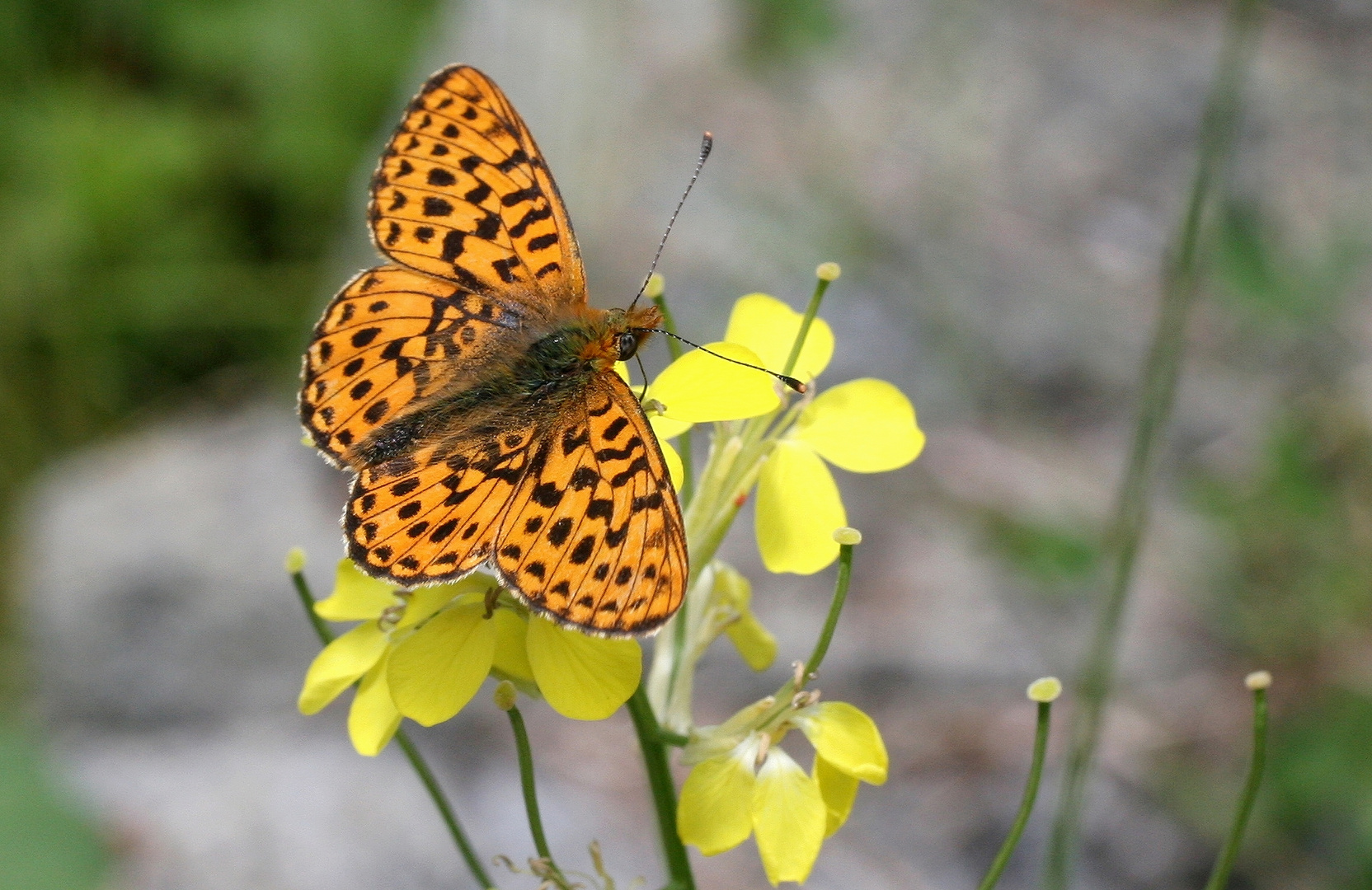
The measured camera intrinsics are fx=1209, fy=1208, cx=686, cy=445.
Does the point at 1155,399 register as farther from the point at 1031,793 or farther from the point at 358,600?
Answer: the point at 358,600

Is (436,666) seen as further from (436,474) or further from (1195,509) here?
(1195,509)

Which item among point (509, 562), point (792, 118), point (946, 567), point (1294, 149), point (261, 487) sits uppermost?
point (1294, 149)

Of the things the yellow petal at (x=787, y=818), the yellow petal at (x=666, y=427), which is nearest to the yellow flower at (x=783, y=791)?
the yellow petal at (x=787, y=818)

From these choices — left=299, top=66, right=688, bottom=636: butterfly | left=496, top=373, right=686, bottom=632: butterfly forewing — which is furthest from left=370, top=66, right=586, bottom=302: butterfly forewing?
left=496, top=373, right=686, bottom=632: butterfly forewing

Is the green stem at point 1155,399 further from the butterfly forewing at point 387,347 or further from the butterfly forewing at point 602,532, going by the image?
the butterfly forewing at point 387,347

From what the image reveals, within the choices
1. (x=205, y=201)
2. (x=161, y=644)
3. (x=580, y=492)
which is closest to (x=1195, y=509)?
(x=580, y=492)

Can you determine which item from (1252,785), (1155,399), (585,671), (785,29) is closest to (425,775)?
(585,671)
